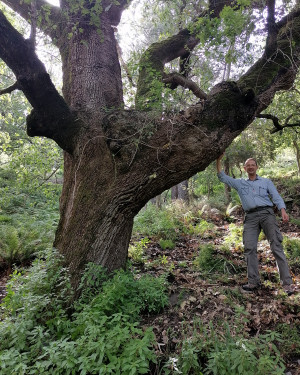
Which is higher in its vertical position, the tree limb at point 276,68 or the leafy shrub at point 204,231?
the tree limb at point 276,68

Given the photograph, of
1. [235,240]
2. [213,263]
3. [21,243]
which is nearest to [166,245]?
[213,263]

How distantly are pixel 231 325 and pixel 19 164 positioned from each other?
208 inches

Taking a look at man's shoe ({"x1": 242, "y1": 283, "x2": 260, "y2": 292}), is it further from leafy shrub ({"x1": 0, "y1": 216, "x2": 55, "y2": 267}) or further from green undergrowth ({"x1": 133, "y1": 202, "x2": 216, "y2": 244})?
leafy shrub ({"x1": 0, "y1": 216, "x2": 55, "y2": 267})

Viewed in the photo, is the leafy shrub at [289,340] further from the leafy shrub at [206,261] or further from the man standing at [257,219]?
the leafy shrub at [206,261]

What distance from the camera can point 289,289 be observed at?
3916 mm

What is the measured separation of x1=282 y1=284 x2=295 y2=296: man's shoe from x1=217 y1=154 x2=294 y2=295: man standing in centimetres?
4

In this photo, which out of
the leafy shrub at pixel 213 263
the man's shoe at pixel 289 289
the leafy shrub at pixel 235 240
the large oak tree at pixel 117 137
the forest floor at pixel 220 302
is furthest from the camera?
the leafy shrub at pixel 235 240

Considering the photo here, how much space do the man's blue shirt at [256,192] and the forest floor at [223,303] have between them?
1340 millimetres

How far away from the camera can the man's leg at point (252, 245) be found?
4.25 m

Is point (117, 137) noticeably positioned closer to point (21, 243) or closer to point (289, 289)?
point (289, 289)

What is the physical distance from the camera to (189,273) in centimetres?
491

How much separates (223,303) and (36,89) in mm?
4072

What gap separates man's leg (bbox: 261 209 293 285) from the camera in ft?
13.3

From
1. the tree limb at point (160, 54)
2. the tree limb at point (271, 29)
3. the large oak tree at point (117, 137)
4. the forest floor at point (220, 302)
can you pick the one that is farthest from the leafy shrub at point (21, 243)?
the tree limb at point (271, 29)
